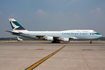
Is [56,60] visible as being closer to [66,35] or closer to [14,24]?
[66,35]

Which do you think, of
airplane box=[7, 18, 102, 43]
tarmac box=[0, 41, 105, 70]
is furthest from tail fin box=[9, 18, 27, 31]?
tarmac box=[0, 41, 105, 70]

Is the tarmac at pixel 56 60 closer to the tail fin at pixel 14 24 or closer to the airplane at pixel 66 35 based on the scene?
the airplane at pixel 66 35

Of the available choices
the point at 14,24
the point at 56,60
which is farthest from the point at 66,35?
the point at 56,60

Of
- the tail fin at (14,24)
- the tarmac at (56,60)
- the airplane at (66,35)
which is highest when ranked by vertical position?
the tail fin at (14,24)

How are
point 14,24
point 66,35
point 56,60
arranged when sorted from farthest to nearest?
point 14,24, point 66,35, point 56,60

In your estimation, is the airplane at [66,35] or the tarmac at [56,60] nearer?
the tarmac at [56,60]

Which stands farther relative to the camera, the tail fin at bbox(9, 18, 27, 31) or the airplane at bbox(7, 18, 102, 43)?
the tail fin at bbox(9, 18, 27, 31)

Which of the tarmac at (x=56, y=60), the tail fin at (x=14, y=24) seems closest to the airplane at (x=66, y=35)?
the tail fin at (x=14, y=24)

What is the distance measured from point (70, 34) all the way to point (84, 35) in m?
4.31

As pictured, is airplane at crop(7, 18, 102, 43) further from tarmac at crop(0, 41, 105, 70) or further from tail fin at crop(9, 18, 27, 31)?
tarmac at crop(0, 41, 105, 70)

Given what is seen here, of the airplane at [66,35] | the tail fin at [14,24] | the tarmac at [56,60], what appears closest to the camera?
the tarmac at [56,60]

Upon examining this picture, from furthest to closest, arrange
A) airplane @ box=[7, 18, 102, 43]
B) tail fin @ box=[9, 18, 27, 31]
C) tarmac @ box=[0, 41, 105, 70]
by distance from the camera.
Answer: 1. tail fin @ box=[9, 18, 27, 31]
2. airplane @ box=[7, 18, 102, 43]
3. tarmac @ box=[0, 41, 105, 70]

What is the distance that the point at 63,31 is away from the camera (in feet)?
111

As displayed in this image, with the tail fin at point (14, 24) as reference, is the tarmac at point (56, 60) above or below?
below
